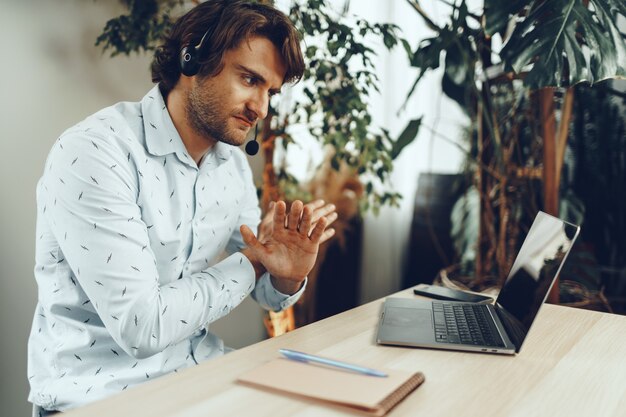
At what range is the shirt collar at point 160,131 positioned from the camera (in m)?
1.19

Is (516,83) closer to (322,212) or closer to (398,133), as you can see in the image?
(398,133)

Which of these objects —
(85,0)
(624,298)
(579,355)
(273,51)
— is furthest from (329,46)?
(624,298)

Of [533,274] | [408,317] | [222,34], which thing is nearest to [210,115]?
[222,34]

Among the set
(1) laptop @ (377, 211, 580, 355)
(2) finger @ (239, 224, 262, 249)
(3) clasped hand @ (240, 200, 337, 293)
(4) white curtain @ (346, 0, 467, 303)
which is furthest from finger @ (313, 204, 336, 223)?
(4) white curtain @ (346, 0, 467, 303)

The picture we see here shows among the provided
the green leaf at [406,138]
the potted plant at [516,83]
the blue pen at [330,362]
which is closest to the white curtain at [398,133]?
the potted plant at [516,83]

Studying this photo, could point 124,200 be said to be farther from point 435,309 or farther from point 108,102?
point 108,102

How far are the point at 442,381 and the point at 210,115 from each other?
0.74 meters

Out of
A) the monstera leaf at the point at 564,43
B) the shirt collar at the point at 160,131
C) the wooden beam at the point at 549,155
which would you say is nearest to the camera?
the shirt collar at the point at 160,131

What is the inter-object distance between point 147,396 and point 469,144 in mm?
1979

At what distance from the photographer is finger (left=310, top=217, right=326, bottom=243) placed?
1113mm

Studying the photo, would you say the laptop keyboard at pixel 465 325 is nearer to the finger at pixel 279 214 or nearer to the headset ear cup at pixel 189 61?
the finger at pixel 279 214

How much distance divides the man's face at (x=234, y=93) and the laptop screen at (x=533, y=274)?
642mm

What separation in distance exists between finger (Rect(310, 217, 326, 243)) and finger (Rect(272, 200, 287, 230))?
6 cm

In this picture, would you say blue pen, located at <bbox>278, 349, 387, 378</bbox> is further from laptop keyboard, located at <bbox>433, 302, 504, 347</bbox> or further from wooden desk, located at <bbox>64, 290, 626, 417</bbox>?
laptop keyboard, located at <bbox>433, 302, 504, 347</bbox>
